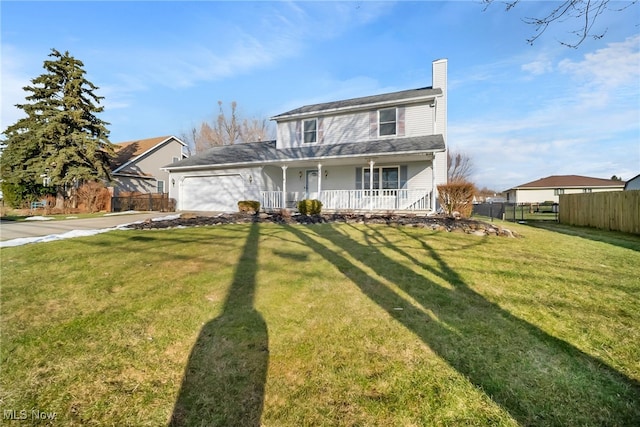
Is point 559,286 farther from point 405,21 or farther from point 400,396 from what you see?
point 405,21

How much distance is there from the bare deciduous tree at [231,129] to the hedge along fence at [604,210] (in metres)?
34.6

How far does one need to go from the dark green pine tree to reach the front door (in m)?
14.3

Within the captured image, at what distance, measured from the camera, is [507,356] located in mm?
2602

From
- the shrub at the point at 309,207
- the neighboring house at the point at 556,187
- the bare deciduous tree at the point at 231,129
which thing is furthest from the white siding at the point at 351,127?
the neighboring house at the point at 556,187

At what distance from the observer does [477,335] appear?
2.94 meters

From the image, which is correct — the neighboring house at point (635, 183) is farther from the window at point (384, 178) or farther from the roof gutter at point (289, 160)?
the roof gutter at point (289, 160)

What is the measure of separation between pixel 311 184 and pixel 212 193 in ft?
20.5

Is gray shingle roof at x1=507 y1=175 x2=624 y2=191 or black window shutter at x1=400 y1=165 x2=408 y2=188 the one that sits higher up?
gray shingle roof at x1=507 y1=175 x2=624 y2=191

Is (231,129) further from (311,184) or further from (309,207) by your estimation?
(309,207)

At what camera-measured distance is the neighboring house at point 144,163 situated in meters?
23.6

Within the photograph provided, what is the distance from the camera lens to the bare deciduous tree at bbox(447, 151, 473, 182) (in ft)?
140

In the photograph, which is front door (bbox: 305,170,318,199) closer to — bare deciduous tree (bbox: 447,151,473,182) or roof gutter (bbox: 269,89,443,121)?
roof gutter (bbox: 269,89,443,121)

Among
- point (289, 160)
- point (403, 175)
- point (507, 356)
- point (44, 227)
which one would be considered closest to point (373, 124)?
point (403, 175)

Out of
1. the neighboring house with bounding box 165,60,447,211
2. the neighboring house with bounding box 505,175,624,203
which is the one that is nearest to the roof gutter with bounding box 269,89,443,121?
the neighboring house with bounding box 165,60,447,211
